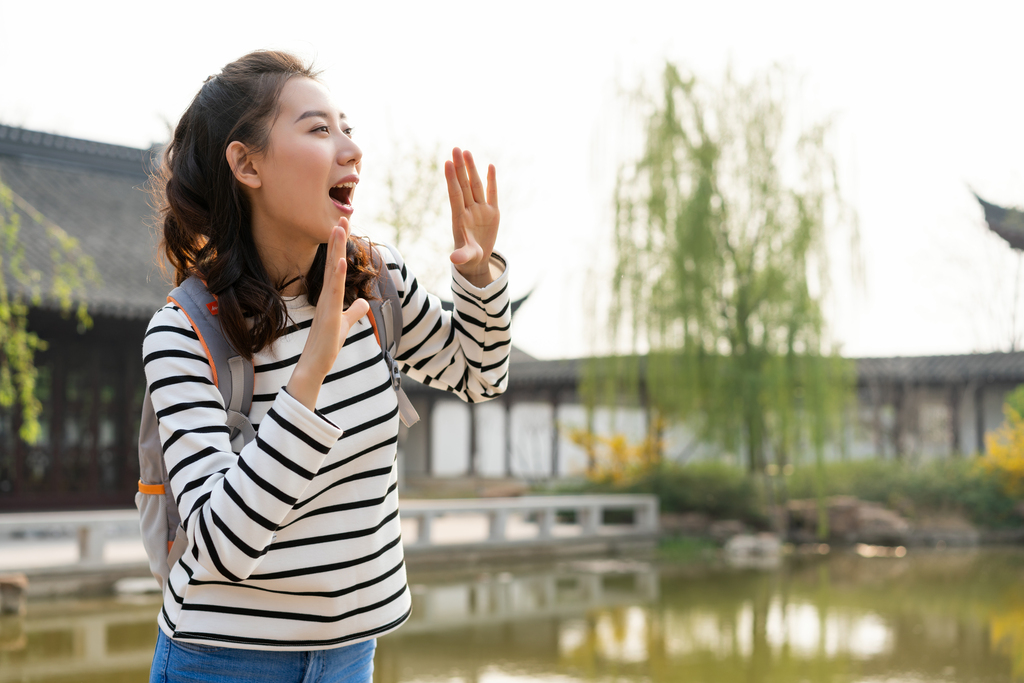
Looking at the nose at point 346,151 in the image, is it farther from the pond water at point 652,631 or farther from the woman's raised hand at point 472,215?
the pond water at point 652,631

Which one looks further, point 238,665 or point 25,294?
point 25,294

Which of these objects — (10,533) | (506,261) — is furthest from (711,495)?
(506,261)

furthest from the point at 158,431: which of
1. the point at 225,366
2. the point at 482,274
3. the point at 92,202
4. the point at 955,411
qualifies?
the point at 955,411

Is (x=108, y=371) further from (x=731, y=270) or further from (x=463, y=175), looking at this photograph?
(x=463, y=175)

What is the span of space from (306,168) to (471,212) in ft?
0.78

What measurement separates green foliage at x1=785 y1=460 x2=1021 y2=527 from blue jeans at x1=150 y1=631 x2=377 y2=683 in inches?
467

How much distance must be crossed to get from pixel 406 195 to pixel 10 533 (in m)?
7.78

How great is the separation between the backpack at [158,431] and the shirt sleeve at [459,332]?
28 centimetres

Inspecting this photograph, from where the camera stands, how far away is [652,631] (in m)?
5.99

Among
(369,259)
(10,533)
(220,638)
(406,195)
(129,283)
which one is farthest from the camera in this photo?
(406,195)

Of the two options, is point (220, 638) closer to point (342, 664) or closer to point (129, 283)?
point (342, 664)

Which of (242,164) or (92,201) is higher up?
(92,201)

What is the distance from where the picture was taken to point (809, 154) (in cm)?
1181

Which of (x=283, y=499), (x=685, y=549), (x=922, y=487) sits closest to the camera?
(x=283, y=499)
